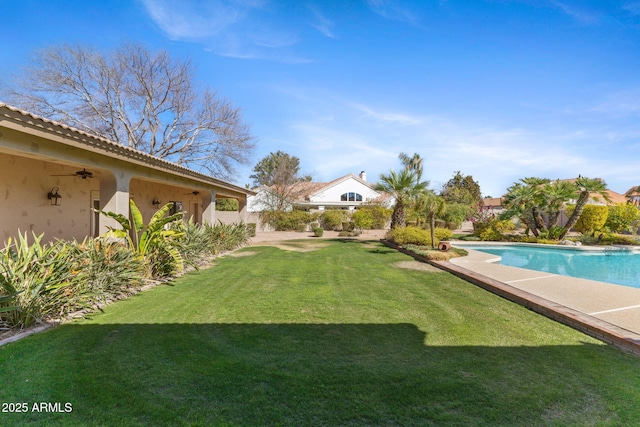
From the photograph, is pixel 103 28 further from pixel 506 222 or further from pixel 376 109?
pixel 506 222

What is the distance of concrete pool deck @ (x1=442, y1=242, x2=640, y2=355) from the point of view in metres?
4.85

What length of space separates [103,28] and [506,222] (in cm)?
2942

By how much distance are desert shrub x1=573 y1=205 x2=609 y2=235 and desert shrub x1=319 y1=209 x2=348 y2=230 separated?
66.4 ft

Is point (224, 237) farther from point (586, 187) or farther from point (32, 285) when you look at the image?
point (586, 187)

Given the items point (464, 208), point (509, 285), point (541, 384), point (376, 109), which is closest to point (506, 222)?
point (464, 208)

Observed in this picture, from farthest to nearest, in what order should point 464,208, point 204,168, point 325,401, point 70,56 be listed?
point 464,208 → point 204,168 → point 70,56 → point 325,401

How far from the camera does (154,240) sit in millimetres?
8523

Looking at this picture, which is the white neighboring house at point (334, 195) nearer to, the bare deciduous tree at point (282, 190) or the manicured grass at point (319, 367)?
the bare deciduous tree at point (282, 190)

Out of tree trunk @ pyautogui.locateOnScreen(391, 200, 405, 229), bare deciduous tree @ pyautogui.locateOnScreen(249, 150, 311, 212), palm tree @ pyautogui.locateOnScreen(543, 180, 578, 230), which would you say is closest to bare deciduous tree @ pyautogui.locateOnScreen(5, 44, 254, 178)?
bare deciduous tree @ pyautogui.locateOnScreen(249, 150, 311, 212)

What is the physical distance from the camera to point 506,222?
23672 millimetres

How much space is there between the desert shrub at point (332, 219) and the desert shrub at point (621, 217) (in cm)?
2191

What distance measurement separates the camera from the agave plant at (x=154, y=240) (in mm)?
8125

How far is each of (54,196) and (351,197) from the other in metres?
36.7

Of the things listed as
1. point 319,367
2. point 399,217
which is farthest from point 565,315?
point 399,217
